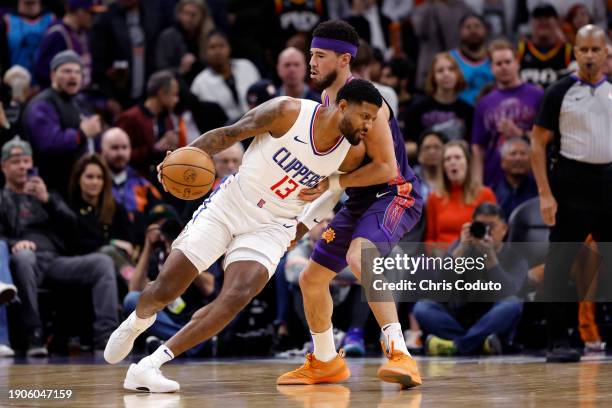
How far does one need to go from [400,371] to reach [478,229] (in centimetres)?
350

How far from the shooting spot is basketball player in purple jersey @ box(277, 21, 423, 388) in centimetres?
646

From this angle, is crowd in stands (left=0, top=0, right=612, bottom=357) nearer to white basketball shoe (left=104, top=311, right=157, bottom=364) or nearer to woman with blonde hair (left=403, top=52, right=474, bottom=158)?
woman with blonde hair (left=403, top=52, right=474, bottom=158)

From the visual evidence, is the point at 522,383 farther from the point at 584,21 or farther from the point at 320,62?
the point at 584,21

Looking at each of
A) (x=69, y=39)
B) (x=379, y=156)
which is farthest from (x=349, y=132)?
(x=69, y=39)

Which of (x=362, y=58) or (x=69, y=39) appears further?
(x=69, y=39)

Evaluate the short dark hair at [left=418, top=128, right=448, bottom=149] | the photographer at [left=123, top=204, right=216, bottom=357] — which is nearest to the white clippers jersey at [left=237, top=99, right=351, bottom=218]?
the photographer at [left=123, top=204, right=216, bottom=357]

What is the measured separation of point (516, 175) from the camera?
1059 cm

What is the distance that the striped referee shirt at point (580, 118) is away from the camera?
8.31m

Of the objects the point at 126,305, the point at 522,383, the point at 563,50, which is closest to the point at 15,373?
the point at 126,305

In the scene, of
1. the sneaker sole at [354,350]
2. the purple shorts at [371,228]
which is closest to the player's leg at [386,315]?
the purple shorts at [371,228]

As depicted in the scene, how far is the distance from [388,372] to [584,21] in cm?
805

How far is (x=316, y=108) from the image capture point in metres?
6.36

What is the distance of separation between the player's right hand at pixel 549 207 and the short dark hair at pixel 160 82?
14.8ft

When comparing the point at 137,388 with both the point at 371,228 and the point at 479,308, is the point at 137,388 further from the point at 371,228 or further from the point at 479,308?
the point at 479,308
